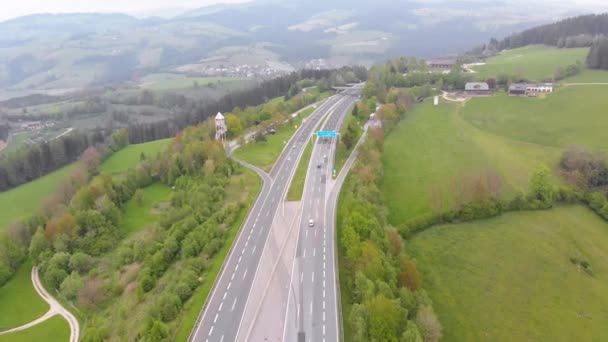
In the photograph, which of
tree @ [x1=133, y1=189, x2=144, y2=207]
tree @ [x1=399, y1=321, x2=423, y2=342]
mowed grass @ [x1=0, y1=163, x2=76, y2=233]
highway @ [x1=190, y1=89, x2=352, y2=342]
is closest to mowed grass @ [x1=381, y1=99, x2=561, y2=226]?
highway @ [x1=190, y1=89, x2=352, y2=342]

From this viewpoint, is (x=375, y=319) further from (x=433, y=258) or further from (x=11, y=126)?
(x=11, y=126)

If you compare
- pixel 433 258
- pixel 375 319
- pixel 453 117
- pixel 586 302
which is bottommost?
pixel 586 302

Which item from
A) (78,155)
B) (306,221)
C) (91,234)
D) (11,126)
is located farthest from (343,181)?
(11,126)

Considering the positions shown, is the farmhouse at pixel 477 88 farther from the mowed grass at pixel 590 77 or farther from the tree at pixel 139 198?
the tree at pixel 139 198

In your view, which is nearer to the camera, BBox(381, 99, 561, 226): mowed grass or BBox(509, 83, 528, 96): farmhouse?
BBox(381, 99, 561, 226): mowed grass

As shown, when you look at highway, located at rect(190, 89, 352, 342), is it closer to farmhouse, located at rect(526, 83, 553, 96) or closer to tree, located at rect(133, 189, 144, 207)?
tree, located at rect(133, 189, 144, 207)

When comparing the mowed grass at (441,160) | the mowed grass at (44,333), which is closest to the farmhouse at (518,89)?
the mowed grass at (441,160)

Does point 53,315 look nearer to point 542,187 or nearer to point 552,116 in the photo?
point 542,187

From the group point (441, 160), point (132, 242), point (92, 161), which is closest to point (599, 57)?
point (441, 160)
